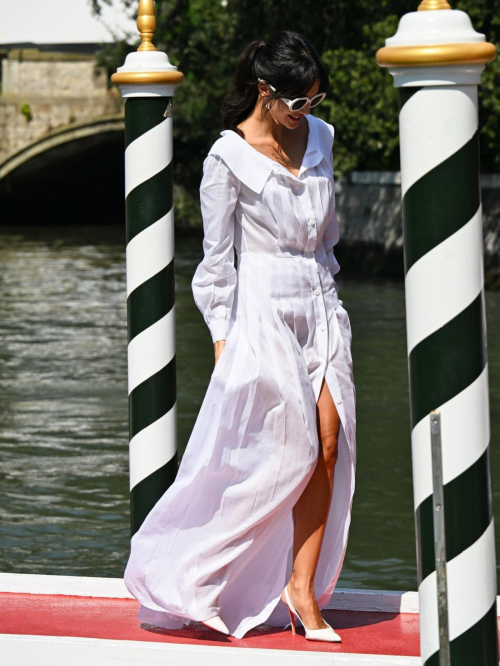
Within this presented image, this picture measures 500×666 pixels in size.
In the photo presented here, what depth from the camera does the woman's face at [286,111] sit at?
339 cm

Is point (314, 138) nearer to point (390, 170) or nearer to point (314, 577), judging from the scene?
point (314, 577)

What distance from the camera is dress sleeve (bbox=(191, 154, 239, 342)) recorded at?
11.3ft

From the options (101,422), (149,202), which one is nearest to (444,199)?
(149,202)

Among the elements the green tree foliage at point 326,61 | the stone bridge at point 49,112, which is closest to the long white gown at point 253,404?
the green tree foliage at point 326,61

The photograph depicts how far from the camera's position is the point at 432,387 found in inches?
105

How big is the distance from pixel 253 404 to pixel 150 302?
810 millimetres

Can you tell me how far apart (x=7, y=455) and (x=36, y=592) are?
4.16 m

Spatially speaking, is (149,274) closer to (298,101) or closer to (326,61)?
(298,101)

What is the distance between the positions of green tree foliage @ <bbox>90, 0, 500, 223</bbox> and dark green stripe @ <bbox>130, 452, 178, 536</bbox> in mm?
12611

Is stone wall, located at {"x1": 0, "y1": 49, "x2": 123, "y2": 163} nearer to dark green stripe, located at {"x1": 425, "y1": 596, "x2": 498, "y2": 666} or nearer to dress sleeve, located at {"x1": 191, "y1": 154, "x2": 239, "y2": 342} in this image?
dress sleeve, located at {"x1": 191, "y1": 154, "x2": 239, "y2": 342}

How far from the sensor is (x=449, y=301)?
105 inches

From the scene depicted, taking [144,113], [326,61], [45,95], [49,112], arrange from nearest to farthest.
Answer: [144,113] < [326,61] < [49,112] < [45,95]

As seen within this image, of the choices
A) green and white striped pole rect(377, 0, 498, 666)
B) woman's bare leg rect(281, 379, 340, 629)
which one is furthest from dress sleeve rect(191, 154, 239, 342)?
green and white striped pole rect(377, 0, 498, 666)

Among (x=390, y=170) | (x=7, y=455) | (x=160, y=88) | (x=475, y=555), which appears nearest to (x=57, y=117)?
(x=390, y=170)
